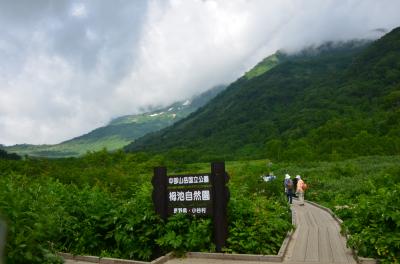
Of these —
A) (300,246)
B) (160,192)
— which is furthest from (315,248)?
(160,192)

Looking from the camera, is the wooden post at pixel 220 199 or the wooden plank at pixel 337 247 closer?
the wooden plank at pixel 337 247

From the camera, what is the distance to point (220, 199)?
10.3 metres

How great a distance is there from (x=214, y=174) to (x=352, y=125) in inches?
4423

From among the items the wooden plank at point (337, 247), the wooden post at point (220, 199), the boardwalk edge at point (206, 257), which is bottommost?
the wooden plank at point (337, 247)

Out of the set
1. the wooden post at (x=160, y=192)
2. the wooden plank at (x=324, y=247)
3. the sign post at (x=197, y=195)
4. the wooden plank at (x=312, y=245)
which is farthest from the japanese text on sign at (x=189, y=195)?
the wooden plank at (x=324, y=247)

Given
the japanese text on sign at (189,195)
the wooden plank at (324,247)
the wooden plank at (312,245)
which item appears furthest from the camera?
the japanese text on sign at (189,195)

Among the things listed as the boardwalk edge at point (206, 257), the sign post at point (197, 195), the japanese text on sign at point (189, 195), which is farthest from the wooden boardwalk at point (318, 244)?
the japanese text on sign at point (189, 195)

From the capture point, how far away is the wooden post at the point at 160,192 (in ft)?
34.6

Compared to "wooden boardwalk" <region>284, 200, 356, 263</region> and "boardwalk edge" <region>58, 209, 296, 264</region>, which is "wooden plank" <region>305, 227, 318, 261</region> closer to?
"wooden boardwalk" <region>284, 200, 356, 263</region>

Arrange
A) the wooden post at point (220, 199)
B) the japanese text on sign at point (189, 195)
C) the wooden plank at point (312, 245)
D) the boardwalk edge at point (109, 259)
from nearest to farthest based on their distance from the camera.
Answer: the boardwalk edge at point (109, 259), the wooden plank at point (312, 245), the wooden post at point (220, 199), the japanese text on sign at point (189, 195)

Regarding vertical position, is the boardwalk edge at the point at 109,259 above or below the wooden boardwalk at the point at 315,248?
above

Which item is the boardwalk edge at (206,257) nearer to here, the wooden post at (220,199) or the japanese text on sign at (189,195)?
the wooden post at (220,199)

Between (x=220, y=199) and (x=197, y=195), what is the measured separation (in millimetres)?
567

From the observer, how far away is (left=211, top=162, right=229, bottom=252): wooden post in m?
10.2
